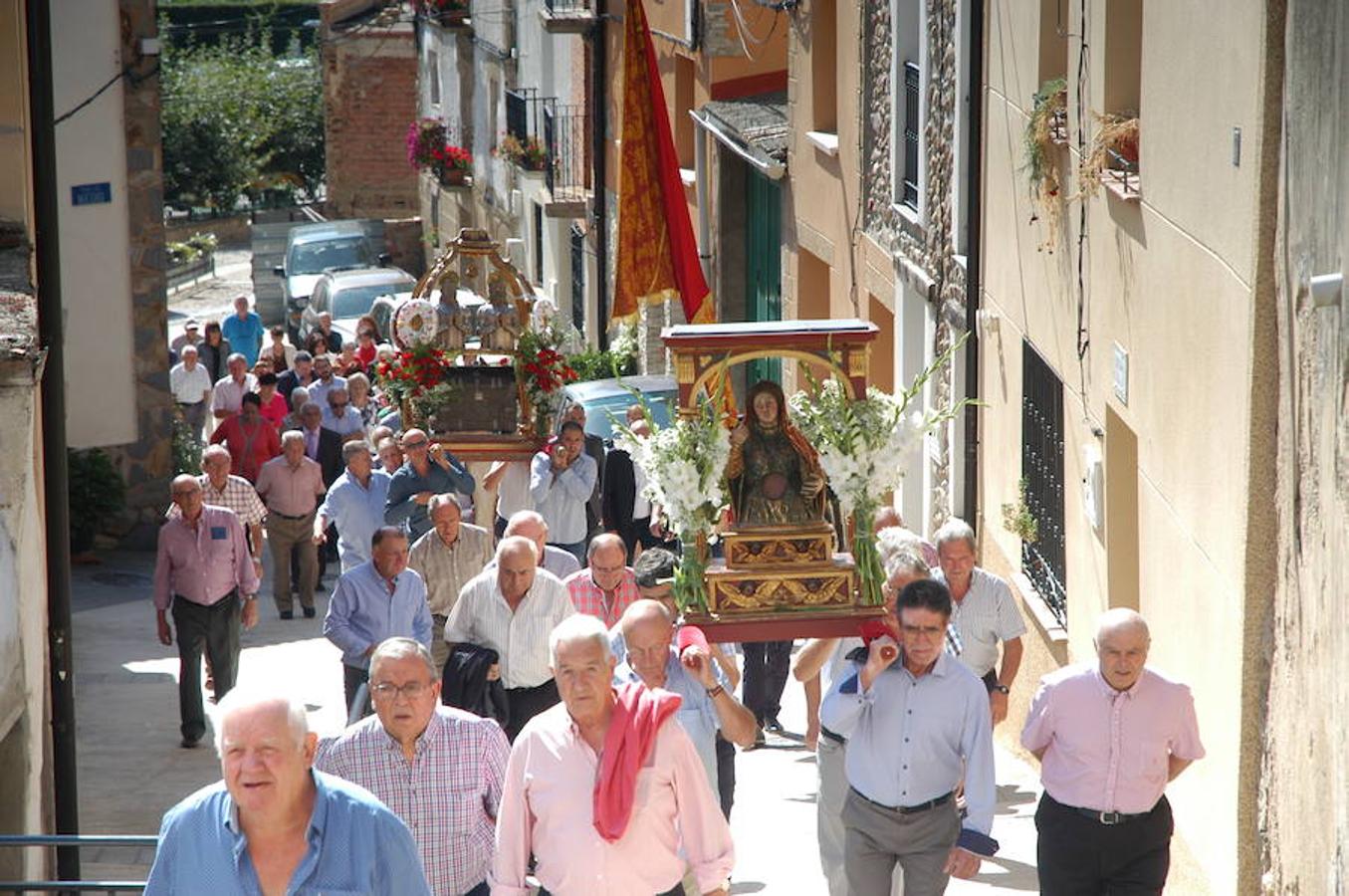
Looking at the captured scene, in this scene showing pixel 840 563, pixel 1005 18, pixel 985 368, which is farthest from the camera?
pixel 985 368

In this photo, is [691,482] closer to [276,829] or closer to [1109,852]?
[1109,852]

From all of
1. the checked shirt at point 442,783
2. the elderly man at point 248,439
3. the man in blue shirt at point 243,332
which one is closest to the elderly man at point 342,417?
the elderly man at point 248,439

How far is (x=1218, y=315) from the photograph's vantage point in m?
8.10

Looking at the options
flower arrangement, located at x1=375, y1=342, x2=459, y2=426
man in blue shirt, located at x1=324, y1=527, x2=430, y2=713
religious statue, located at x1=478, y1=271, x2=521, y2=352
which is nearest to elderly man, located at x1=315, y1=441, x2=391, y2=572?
flower arrangement, located at x1=375, y1=342, x2=459, y2=426

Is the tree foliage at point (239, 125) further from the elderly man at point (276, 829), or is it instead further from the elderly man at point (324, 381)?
the elderly man at point (276, 829)

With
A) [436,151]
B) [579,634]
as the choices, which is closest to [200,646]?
[579,634]

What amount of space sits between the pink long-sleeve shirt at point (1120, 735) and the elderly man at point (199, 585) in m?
6.81

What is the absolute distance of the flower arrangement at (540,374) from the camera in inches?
624

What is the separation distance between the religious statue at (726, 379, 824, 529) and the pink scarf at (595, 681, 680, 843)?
3473 mm

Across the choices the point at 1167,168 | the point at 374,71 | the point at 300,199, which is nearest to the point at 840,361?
the point at 1167,168

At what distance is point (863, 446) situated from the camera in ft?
32.4

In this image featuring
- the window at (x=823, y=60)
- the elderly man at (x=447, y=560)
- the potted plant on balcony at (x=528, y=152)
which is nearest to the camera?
the elderly man at (x=447, y=560)

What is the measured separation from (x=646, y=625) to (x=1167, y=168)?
3227 millimetres

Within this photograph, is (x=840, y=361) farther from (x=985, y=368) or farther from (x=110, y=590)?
(x=110, y=590)
